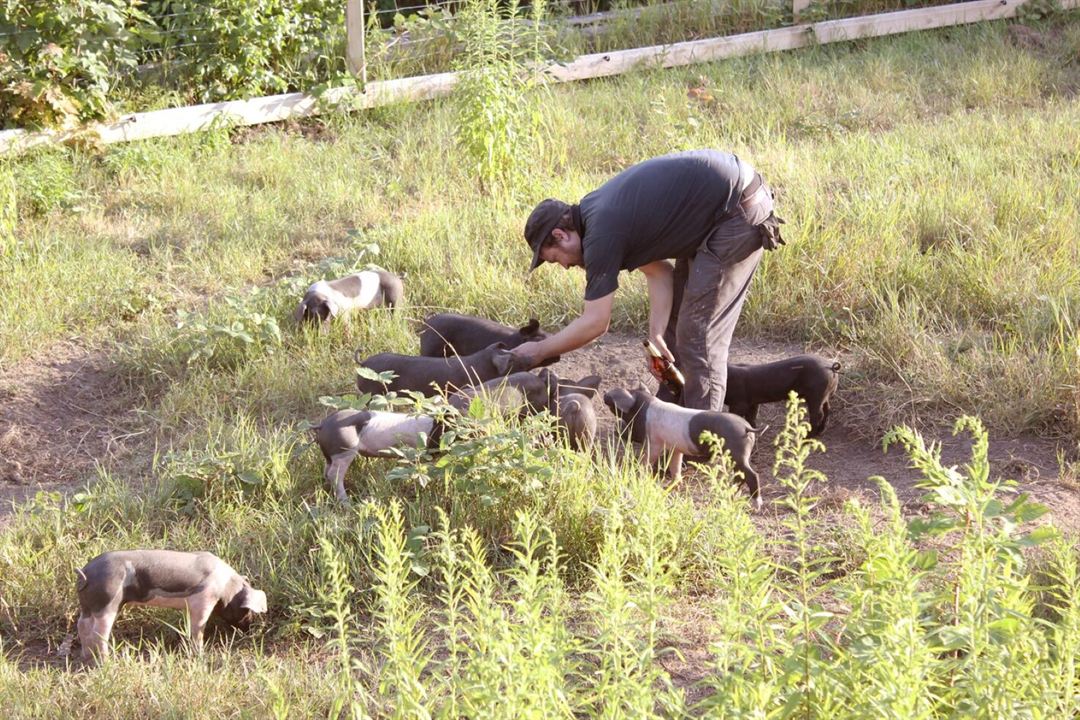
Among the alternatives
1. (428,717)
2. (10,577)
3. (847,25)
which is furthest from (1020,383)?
(847,25)

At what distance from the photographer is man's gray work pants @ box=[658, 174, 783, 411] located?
20.2ft

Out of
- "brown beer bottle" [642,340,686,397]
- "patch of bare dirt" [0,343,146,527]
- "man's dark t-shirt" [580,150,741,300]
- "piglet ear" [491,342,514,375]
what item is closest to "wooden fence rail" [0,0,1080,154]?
"patch of bare dirt" [0,343,146,527]

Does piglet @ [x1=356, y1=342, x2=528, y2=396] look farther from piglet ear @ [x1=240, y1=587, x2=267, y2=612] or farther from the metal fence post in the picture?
the metal fence post

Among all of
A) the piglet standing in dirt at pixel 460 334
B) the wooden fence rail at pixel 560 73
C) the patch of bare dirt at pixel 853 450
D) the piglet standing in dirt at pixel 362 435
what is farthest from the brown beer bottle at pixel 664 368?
the wooden fence rail at pixel 560 73

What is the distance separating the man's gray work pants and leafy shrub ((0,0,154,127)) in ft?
18.1

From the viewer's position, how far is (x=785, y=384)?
6332 mm

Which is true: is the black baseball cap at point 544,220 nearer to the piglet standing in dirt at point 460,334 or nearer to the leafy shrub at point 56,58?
the piglet standing in dirt at point 460,334

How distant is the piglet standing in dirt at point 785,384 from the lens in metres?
6.26

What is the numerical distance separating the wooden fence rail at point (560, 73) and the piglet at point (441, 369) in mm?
3980

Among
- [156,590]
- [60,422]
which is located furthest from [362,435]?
[60,422]

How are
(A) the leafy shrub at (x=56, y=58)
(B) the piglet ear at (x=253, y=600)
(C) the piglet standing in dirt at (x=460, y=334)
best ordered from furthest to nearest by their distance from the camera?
1. (A) the leafy shrub at (x=56, y=58)
2. (C) the piglet standing in dirt at (x=460, y=334)
3. (B) the piglet ear at (x=253, y=600)

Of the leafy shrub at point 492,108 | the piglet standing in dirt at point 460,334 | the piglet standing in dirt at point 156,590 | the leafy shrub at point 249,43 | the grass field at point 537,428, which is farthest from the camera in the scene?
the leafy shrub at point 249,43

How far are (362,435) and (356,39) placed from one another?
613 centimetres

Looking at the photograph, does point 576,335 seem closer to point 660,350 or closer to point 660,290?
point 660,350
